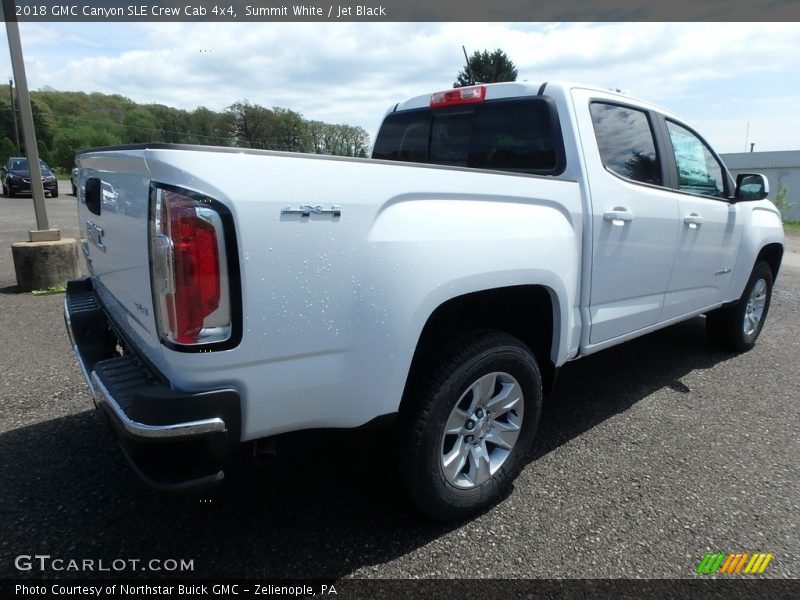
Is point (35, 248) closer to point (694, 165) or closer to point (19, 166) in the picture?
point (694, 165)

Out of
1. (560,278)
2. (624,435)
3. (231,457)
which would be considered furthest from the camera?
(624,435)

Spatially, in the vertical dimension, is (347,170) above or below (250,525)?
above

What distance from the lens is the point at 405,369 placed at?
203cm

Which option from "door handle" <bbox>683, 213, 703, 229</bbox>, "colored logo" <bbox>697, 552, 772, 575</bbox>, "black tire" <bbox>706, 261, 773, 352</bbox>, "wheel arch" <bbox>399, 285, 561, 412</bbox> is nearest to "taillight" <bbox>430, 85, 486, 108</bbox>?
"wheel arch" <bbox>399, 285, 561, 412</bbox>

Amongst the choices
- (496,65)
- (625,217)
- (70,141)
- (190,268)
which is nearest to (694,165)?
(625,217)

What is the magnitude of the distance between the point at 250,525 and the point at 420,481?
2.60 ft

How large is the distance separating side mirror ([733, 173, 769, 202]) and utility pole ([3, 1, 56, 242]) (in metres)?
6.91

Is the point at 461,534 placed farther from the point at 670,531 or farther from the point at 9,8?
the point at 9,8

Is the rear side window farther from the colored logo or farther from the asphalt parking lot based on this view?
the colored logo

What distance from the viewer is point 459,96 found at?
3.41 meters

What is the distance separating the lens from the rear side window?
304cm

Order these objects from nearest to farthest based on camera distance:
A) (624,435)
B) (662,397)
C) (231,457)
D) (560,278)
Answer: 1. (231,457)
2. (560,278)
3. (624,435)
4. (662,397)

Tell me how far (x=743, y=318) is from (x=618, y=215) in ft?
8.81

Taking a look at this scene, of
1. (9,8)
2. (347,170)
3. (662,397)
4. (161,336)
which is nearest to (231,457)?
(161,336)
